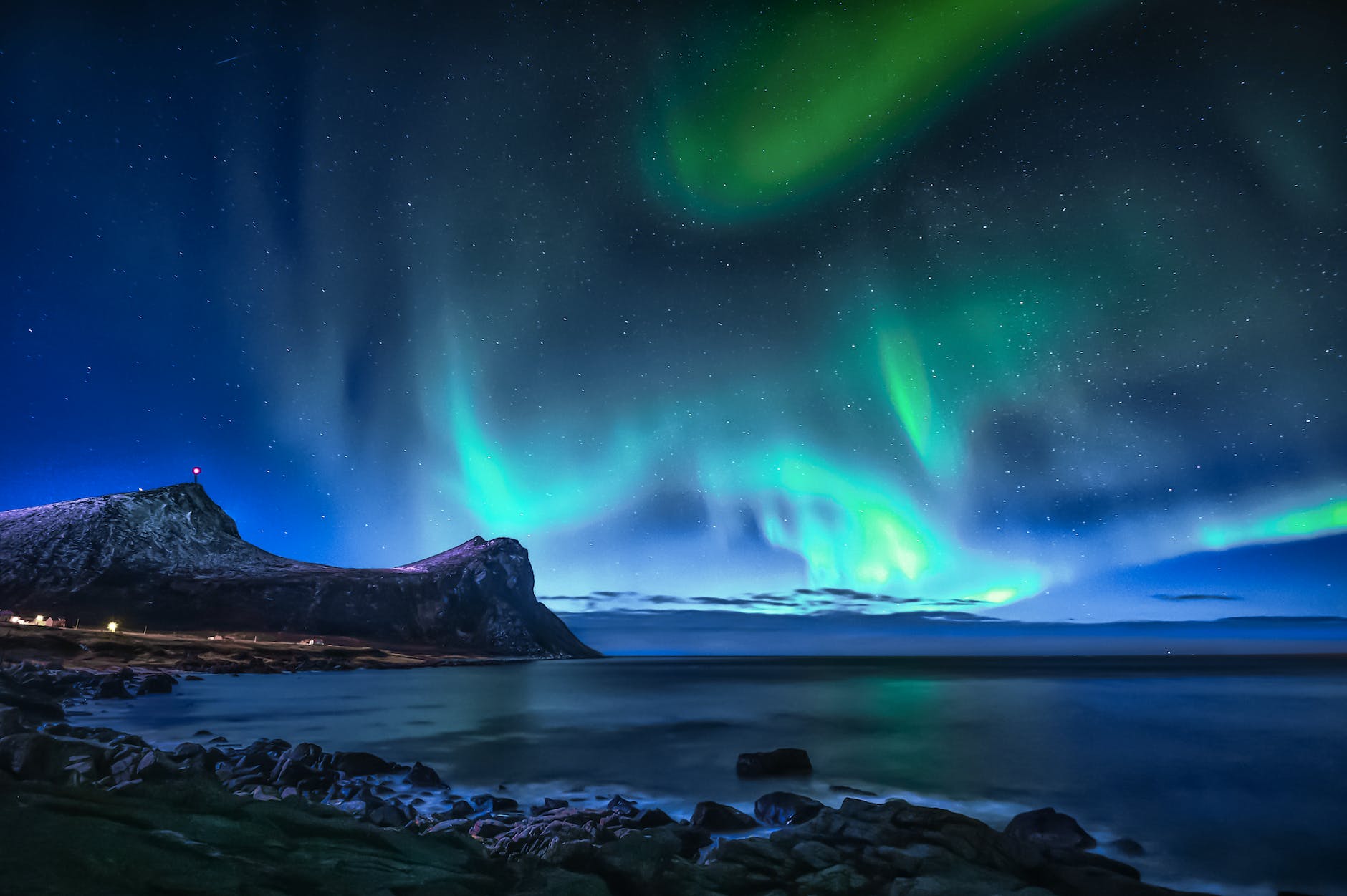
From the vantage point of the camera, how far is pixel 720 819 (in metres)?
15.1

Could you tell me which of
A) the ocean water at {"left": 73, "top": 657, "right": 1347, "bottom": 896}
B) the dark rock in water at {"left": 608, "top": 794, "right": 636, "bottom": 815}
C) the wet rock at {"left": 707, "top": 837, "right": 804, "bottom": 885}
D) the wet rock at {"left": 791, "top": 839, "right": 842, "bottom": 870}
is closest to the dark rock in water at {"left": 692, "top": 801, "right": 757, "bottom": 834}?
the dark rock in water at {"left": 608, "top": 794, "right": 636, "bottom": 815}

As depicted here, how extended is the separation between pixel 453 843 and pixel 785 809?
7935 mm

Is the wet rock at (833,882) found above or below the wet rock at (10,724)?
below

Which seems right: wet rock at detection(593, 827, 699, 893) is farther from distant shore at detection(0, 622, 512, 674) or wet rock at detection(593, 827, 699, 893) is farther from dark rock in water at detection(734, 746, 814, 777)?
distant shore at detection(0, 622, 512, 674)

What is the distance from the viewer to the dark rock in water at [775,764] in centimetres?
2317

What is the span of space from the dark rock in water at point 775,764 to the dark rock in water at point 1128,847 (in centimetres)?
930

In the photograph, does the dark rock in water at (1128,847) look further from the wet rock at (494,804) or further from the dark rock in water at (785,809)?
the wet rock at (494,804)

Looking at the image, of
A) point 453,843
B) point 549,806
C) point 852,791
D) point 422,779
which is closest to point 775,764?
point 852,791

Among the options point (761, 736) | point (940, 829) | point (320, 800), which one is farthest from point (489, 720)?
point (940, 829)

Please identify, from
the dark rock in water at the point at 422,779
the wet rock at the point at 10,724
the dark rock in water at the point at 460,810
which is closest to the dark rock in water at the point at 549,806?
the dark rock in water at the point at 460,810

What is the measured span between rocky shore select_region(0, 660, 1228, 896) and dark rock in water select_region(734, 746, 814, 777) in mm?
7320

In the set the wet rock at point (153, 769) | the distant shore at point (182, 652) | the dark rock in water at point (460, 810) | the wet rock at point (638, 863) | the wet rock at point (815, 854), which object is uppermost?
the wet rock at point (153, 769)

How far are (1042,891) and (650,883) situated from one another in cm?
570

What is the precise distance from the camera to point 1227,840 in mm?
17125
